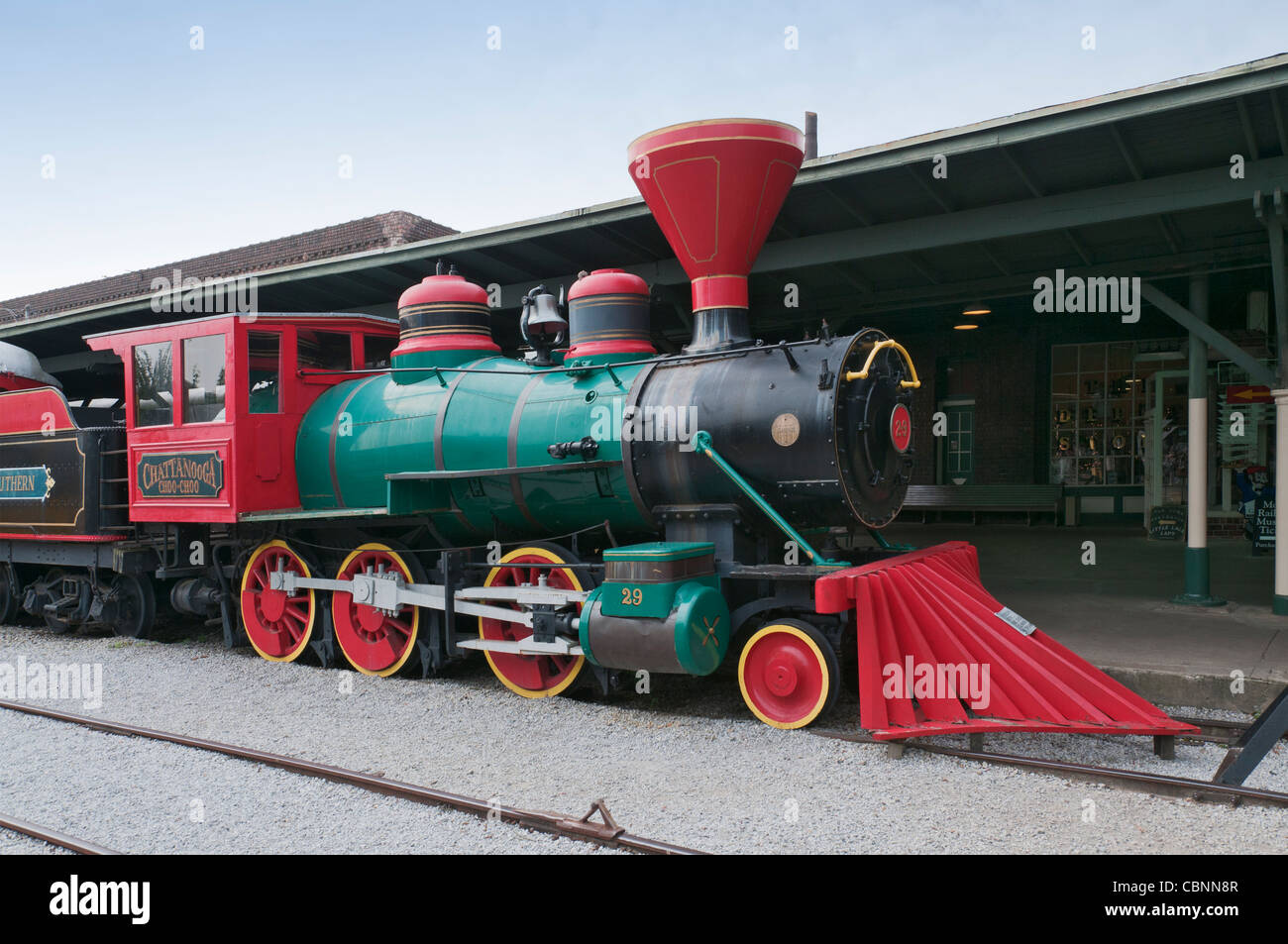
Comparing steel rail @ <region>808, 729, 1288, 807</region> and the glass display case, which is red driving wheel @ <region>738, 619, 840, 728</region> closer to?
steel rail @ <region>808, 729, 1288, 807</region>

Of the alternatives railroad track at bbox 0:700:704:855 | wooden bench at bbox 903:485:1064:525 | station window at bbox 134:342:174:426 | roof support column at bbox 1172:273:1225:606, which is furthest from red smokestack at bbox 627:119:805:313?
wooden bench at bbox 903:485:1064:525

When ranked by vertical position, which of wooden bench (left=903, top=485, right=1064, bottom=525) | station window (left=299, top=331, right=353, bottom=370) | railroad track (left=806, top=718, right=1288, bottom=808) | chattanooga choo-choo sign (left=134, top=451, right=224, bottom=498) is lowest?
railroad track (left=806, top=718, right=1288, bottom=808)

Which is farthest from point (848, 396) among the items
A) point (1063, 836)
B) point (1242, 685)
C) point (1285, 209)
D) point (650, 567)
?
point (1285, 209)

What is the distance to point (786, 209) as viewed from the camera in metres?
7.40

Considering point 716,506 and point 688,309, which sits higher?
point 688,309

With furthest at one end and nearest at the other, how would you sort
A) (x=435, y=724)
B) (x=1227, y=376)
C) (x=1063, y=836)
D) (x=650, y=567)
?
1. (x=1227, y=376)
2. (x=435, y=724)
3. (x=650, y=567)
4. (x=1063, y=836)

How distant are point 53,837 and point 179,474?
4.24 m

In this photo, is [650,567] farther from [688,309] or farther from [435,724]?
[688,309]

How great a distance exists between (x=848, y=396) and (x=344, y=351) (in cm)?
464

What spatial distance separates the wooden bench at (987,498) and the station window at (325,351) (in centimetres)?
1066

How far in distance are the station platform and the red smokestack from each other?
3.49 metres

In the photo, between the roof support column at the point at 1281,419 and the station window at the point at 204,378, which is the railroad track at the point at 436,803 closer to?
the station window at the point at 204,378

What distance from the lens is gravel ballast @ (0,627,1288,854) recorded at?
364 centimetres

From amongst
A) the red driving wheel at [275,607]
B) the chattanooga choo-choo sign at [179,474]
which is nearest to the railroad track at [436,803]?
the red driving wheel at [275,607]
